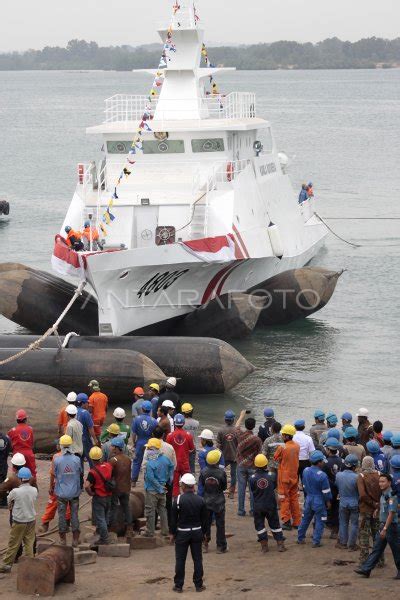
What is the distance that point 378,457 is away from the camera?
47.8 feet

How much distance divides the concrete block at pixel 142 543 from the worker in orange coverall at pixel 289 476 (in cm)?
175

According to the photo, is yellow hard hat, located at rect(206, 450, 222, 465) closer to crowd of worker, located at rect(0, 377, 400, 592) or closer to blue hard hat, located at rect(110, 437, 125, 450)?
crowd of worker, located at rect(0, 377, 400, 592)

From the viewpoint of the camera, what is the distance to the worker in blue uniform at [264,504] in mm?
14273

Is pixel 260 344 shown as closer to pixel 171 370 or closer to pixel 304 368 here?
pixel 304 368

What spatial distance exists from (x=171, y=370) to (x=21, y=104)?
141831mm

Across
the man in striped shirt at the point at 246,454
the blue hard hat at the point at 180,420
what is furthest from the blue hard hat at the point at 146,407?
the man in striped shirt at the point at 246,454

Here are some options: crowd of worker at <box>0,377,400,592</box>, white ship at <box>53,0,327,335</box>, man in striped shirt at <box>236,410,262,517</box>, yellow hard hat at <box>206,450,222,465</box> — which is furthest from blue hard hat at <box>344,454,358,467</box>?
white ship at <box>53,0,327,335</box>

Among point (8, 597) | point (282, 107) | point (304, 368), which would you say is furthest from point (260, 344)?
point (282, 107)

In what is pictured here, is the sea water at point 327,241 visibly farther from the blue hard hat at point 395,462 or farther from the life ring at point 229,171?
the blue hard hat at point 395,462

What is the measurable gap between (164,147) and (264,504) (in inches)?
689

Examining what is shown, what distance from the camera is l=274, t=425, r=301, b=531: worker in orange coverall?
15078 mm

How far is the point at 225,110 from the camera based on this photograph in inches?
1265

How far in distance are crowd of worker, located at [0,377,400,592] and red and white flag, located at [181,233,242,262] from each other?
11.1 m

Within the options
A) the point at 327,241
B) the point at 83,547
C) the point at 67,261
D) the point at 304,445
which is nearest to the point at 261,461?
the point at 304,445
